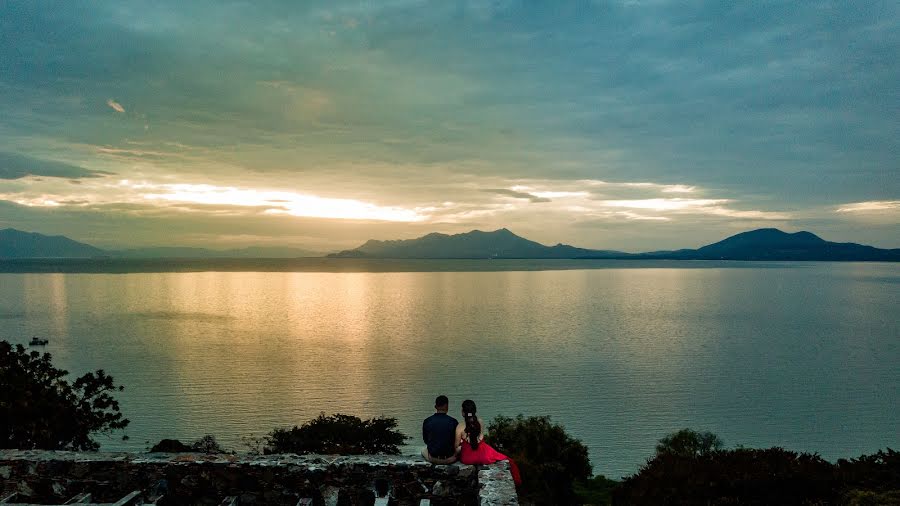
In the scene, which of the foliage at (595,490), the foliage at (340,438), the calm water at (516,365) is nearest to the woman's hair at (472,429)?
the foliage at (595,490)

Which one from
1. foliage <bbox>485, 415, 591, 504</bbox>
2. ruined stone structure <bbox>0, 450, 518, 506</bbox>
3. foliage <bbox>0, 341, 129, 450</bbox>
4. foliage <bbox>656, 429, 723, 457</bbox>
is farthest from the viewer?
foliage <bbox>656, 429, 723, 457</bbox>

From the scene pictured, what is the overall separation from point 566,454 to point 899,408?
1701 inches

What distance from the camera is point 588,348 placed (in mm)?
84062

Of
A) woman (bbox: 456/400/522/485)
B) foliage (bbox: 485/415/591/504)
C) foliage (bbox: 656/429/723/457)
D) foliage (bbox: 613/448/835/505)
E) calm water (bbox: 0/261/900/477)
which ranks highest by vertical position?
woman (bbox: 456/400/522/485)

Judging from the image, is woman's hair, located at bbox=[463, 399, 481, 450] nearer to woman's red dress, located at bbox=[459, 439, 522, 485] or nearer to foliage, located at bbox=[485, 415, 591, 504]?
woman's red dress, located at bbox=[459, 439, 522, 485]

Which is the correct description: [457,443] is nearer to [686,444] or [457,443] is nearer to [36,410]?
[36,410]

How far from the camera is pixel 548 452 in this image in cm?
3117

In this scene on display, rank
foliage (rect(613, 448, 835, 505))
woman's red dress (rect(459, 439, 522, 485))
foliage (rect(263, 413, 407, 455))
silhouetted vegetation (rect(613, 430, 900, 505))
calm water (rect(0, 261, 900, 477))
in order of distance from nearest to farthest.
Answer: woman's red dress (rect(459, 439, 522, 485)) → silhouetted vegetation (rect(613, 430, 900, 505)) → foliage (rect(613, 448, 835, 505)) → foliage (rect(263, 413, 407, 455)) → calm water (rect(0, 261, 900, 477))

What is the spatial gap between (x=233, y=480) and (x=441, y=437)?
3471 mm

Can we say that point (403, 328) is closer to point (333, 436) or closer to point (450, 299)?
point (450, 299)

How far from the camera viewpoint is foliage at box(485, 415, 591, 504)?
2825 cm

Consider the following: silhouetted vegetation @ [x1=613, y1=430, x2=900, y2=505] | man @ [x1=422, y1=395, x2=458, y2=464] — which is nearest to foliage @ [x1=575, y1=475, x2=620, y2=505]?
silhouetted vegetation @ [x1=613, y1=430, x2=900, y2=505]

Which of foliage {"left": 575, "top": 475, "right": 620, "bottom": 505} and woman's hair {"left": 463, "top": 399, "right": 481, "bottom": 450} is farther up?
woman's hair {"left": 463, "top": 399, "right": 481, "bottom": 450}

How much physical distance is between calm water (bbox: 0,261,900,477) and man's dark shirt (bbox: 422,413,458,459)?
3032 cm
